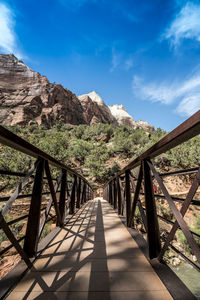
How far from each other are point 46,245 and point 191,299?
161cm

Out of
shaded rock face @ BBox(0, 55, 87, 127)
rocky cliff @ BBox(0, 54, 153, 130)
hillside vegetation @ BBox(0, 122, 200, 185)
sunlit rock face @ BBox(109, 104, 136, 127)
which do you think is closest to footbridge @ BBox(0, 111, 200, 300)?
hillside vegetation @ BBox(0, 122, 200, 185)

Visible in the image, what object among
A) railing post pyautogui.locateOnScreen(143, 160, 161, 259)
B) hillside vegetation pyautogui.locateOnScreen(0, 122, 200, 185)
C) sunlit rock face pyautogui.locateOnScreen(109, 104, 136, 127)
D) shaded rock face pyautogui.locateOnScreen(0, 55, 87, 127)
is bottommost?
railing post pyautogui.locateOnScreen(143, 160, 161, 259)

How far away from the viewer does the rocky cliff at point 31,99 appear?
3869cm

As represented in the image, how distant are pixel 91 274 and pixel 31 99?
159 feet

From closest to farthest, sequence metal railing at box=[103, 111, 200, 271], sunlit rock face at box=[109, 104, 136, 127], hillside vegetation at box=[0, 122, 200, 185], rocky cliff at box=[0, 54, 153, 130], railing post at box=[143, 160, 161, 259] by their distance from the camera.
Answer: metal railing at box=[103, 111, 200, 271], railing post at box=[143, 160, 161, 259], hillside vegetation at box=[0, 122, 200, 185], rocky cliff at box=[0, 54, 153, 130], sunlit rock face at box=[109, 104, 136, 127]

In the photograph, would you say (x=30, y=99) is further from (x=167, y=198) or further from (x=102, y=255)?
(x=167, y=198)

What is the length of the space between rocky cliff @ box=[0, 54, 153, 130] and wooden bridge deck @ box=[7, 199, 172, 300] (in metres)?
41.1

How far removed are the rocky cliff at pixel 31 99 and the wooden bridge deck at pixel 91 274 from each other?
1620 inches

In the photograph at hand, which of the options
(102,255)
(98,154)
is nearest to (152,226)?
(102,255)

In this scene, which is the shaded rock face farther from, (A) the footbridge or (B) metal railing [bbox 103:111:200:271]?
(B) metal railing [bbox 103:111:200:271]

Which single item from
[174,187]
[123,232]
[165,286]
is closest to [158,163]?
[174,187]

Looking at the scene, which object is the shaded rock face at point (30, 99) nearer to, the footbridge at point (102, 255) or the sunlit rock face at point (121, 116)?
the sunlit rock face at point (121, 116)

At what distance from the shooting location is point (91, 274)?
1.18m

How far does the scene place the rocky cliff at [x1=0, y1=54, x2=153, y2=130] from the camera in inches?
1523
